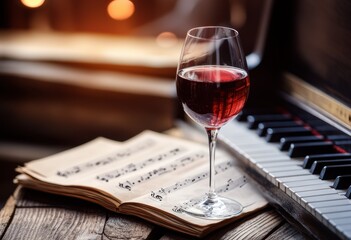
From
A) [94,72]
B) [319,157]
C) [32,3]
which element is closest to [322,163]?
[319,157]

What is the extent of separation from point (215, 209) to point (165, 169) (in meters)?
0.23

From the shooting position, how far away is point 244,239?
115cm

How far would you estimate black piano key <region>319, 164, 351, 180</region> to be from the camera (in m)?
1.26

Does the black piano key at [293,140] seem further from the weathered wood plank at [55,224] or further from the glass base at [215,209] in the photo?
the weathered wood plank at [55,224]

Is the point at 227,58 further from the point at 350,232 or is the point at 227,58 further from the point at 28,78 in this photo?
the point at 28,78

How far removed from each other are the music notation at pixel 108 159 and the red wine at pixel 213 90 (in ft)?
1.16

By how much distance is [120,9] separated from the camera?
3355mm

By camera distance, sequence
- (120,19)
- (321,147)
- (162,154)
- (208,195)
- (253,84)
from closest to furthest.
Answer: (208,195) < (321,147) < (162,154) < (253,84) < (120,19)

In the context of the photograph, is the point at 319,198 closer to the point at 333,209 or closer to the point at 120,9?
the point at 333,209

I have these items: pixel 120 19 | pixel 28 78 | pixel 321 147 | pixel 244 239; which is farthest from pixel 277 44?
pixel 120 19

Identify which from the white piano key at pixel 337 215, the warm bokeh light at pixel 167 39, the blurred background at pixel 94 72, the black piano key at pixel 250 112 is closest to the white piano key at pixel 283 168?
the white piano key at pixel 337 215

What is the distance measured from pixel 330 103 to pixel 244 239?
1.65 feet

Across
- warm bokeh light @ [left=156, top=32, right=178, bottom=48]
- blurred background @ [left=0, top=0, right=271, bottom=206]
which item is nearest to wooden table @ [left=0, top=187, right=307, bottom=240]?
blurred background @ [left=0, top=0, right=271, bottom=206]

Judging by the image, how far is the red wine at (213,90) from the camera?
116 centimetres
